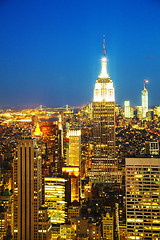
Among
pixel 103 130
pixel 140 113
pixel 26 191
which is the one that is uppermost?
pixel 140 113

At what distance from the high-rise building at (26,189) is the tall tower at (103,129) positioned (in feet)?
29.7

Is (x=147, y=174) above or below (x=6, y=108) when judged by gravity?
below

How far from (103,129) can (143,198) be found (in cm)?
1088

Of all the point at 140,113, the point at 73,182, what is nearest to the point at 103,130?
the point at 140,113

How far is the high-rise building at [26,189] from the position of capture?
32.5 ft

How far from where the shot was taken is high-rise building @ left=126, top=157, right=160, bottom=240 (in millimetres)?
9070

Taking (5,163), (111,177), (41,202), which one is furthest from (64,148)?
(41,202)

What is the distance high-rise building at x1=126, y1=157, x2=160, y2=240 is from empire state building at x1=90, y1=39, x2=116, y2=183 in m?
9.66

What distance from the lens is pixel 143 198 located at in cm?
922

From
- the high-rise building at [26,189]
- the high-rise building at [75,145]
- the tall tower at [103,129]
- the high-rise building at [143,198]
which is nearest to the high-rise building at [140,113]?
the tall tower at [103,129]

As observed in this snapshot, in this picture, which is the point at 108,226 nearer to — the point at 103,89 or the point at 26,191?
the point at 26,191

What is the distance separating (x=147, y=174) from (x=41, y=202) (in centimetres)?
244

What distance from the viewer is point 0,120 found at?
9289 millimetres

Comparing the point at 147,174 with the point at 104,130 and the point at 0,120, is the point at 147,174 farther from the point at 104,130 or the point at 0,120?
the point at 104,130
